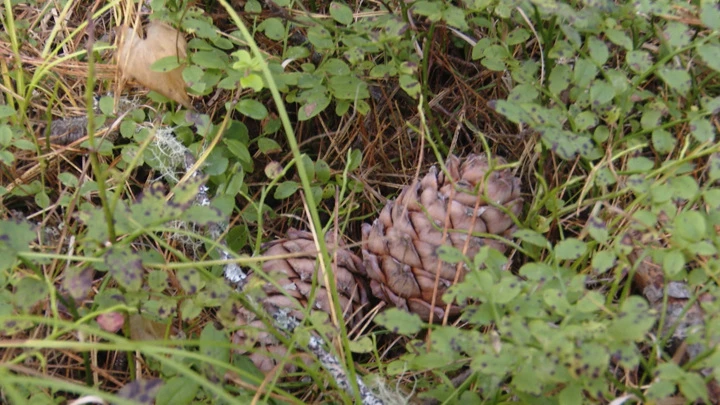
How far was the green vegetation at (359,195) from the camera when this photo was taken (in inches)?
39.0

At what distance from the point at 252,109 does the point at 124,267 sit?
0.57 m

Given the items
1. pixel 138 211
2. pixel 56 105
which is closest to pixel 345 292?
pixel 138 211

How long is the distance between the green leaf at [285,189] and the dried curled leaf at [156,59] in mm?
302

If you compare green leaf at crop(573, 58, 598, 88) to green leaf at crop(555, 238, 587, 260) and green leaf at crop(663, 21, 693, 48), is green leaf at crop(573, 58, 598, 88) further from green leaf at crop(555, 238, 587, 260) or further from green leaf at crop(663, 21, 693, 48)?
green leaf at crop(555, 238, 587, 260)

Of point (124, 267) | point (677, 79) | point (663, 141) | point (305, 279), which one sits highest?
point (677, 79)

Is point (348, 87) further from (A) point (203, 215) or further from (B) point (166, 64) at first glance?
(A) point (203, 215)

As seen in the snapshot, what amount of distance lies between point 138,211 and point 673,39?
3.08ft

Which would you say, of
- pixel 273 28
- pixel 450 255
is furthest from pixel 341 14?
pixel 450 255

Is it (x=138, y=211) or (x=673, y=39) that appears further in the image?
(x=673, y=39)

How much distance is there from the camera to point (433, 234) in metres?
1.35

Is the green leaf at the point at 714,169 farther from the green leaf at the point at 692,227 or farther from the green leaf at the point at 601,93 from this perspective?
the green leaf at the point at 601,93

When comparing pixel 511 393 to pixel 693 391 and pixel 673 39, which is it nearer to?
pixel 693 391

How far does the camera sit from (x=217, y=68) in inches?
56.4

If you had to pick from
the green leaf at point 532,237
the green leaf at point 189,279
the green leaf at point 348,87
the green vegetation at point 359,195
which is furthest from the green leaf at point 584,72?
the green leaf at point 189,279
